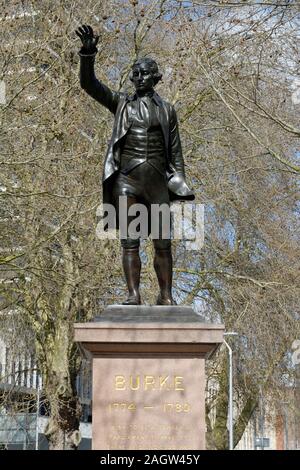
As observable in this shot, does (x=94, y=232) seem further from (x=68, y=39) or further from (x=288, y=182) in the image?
(x=288, y=182)

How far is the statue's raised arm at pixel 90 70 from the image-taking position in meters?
8.16

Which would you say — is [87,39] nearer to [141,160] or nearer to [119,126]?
[119,126]

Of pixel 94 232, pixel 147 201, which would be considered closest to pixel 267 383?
pixel 94 232

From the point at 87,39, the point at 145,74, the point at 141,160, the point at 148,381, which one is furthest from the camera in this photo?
the point at 145,74

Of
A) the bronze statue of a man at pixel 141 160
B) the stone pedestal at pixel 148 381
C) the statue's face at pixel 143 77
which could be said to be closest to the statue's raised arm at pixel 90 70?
the bronze statue of a man at pixel 141 160

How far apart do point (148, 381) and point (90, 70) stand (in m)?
2.99

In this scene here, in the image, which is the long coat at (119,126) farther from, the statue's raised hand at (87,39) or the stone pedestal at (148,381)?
the stone pedestal at (148,381)

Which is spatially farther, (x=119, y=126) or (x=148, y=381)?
(x=119, y=126)

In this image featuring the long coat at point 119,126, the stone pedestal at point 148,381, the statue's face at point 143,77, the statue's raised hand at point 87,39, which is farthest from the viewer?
the statue's face at point 143,77

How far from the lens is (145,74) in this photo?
8.57 m

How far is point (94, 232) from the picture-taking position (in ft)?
55.9

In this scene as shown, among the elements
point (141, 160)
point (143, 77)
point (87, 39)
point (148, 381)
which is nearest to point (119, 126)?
point (141, 160)

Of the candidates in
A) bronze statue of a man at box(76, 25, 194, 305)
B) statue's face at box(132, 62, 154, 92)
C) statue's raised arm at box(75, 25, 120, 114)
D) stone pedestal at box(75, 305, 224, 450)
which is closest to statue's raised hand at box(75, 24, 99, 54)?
statue's raised arm at box(75, 25, 120, 114)

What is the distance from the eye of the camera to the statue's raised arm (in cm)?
816
